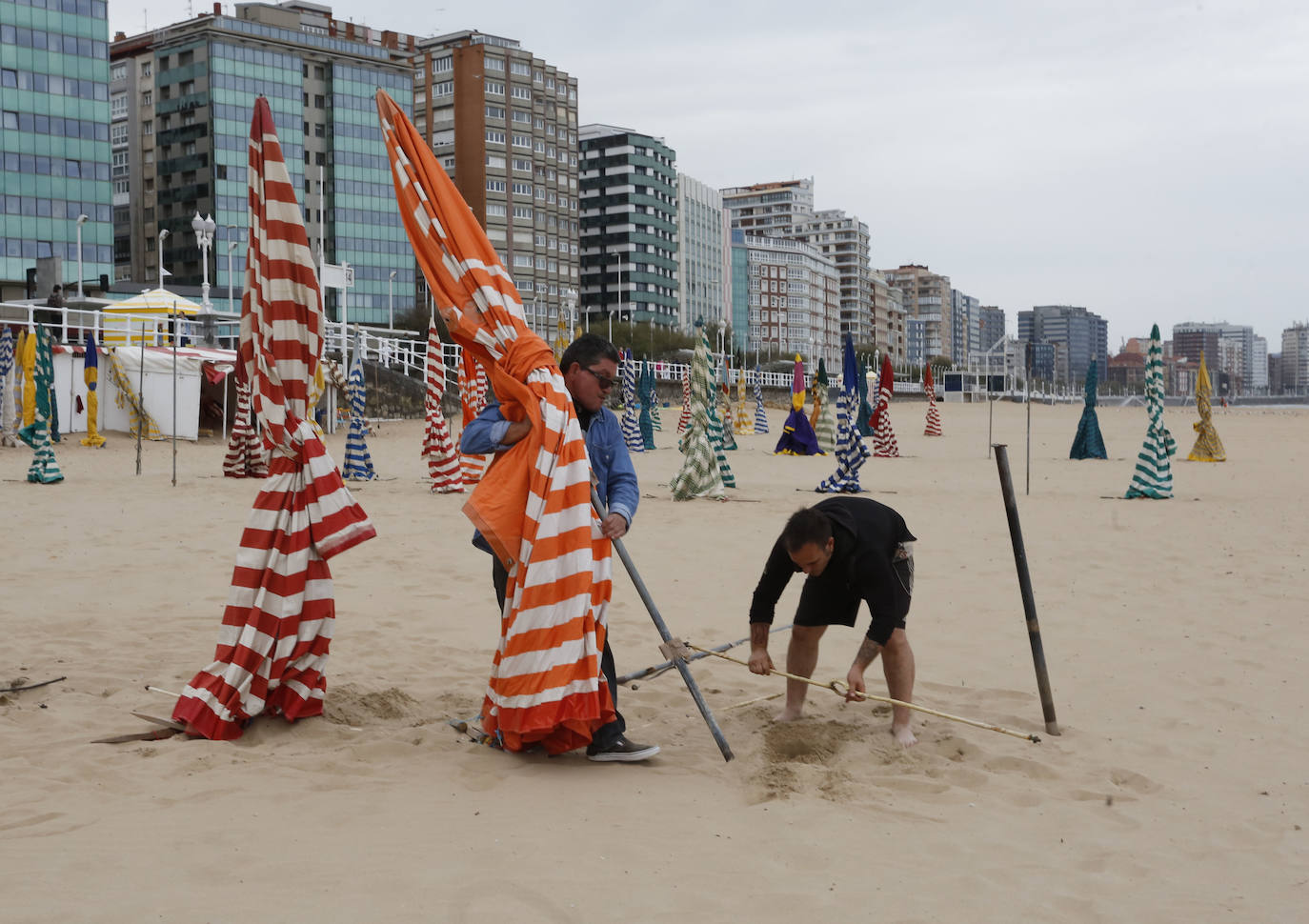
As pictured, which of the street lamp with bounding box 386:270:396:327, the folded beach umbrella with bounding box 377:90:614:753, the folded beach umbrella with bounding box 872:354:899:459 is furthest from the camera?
the street lamp with bounding box 386:270:396:327

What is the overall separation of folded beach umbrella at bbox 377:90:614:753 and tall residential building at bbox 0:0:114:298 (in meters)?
65.7

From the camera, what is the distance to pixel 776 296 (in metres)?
135

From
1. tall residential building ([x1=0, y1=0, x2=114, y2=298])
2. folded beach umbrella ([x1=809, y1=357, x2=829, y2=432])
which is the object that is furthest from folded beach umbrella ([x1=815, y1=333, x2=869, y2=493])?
tall residential building ([x1=0, y1=0, x2=114, y2=298])

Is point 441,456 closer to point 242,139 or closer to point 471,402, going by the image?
point 471,402

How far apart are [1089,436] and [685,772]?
847 inches

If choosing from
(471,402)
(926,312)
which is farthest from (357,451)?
(926,312)

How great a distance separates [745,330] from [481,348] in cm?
12738

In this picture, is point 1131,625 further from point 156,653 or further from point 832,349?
point 832,349

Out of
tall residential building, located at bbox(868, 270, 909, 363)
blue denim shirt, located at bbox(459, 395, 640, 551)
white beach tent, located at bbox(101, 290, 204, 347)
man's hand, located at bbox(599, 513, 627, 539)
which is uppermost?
tall residential building, located at bbox(868, 270, 909, 363)

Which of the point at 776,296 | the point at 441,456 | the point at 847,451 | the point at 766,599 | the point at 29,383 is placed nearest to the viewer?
the point at 766,599

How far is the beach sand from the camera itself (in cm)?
306

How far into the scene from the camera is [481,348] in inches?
177

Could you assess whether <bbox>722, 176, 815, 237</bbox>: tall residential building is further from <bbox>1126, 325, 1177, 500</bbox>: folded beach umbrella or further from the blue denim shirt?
the blue denim shirt

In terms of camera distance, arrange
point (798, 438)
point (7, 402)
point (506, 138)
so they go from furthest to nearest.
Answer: point (506, 138) < point (798, 438) < point (7, 402)
